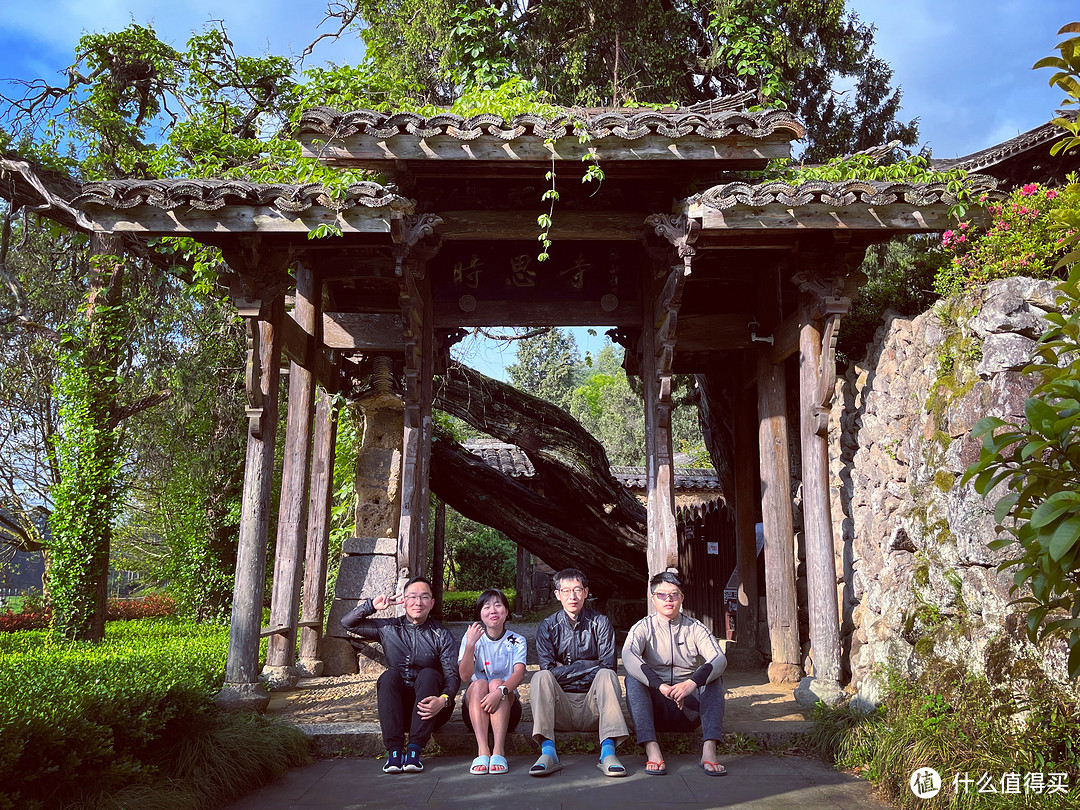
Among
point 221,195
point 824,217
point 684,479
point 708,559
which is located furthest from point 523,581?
point 221,195

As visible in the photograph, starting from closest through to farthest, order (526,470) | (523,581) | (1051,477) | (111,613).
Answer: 1. (1051,477)
2. (526,470)
3. (111,613)
4. (523,581)

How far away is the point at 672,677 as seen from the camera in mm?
4520

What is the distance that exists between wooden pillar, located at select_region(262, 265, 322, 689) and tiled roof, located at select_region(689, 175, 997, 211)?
11.4 feet

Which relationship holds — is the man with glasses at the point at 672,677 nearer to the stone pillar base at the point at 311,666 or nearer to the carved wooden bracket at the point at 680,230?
the carved wooden bracket at the point at 680,230

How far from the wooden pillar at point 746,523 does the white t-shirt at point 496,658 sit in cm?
411

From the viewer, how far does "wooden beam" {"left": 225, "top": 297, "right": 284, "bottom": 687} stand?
5.30 meters

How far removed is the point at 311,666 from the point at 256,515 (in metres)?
2.16

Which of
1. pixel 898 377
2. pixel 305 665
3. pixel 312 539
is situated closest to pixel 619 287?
pixel 898 377

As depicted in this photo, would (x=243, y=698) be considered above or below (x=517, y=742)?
above

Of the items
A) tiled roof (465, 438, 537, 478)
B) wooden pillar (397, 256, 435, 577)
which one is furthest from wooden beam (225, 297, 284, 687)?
tiled roof (465, 438, 537, 478)

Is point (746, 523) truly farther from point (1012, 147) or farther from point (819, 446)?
point (1012, 147)

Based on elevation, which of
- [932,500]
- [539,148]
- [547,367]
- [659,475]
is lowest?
[932,500]

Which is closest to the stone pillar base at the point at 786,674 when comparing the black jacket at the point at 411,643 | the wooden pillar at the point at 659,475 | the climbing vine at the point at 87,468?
the wooden pillar at the point at 659,475
